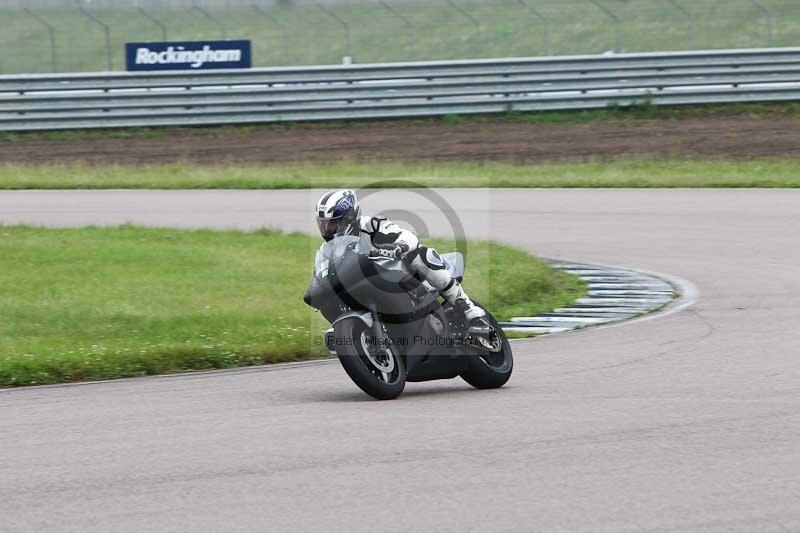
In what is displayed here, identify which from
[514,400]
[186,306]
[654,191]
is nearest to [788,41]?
[654,191]

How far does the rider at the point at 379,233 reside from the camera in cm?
819

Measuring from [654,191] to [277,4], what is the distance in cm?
2124

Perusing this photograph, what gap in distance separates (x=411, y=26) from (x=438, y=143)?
12.2m

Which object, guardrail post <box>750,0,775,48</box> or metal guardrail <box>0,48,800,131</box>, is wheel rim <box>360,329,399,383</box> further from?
guardrail post <box>750,0,775,48</box>

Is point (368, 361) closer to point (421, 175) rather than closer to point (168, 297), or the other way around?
point (168, 297)

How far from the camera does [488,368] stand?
8.78 m

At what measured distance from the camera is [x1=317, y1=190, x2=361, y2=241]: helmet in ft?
26.8

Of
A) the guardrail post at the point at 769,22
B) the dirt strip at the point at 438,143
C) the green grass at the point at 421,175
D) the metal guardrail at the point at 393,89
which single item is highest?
the guardrail post at the point at 769,22

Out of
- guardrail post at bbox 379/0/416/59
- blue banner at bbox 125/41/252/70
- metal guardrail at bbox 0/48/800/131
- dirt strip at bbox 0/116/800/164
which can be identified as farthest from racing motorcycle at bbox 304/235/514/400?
guardrail post at bbox 379/0/416/59

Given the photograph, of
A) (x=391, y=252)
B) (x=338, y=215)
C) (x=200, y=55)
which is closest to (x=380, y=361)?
(x=391, y=252)

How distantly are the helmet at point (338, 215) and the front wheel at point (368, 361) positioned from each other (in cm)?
60

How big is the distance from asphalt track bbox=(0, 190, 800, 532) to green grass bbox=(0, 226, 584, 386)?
2.19 ft

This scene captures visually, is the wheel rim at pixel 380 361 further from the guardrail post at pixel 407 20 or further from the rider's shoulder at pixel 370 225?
the guardrail post at pixel 407 20

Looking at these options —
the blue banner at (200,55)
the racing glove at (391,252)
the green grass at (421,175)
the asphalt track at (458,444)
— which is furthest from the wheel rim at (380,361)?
the blue banner at (200,55)
